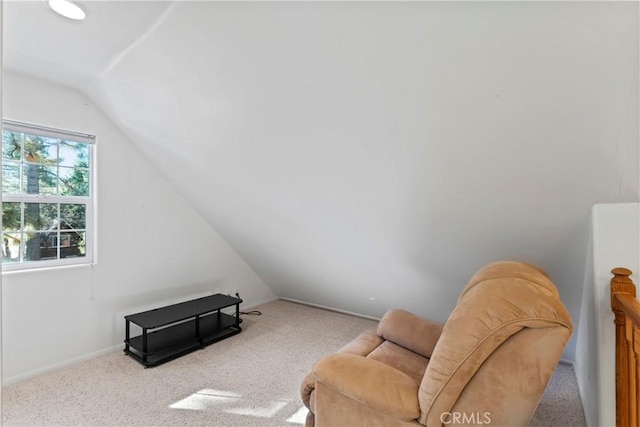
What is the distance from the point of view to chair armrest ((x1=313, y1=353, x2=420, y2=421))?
150cm

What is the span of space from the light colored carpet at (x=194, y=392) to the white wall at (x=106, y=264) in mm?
222

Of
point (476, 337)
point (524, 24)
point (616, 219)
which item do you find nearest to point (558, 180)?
point (616, 219)

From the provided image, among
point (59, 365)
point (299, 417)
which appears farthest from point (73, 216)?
point (299, 417)

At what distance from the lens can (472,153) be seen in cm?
190

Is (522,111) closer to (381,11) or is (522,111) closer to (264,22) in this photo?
(381,11)

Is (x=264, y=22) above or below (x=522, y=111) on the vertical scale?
above

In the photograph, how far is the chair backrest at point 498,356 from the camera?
4.26 ft

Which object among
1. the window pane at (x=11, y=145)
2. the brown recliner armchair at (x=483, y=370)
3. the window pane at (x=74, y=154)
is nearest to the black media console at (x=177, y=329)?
the window pane at (x=74, y=154)

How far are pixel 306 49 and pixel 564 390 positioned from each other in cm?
292

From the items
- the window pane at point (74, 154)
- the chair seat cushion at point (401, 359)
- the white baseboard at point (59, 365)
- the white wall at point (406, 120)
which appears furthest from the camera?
the window pane at point (74, 154)

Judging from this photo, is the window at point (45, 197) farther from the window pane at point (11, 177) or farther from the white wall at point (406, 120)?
the white wall at point (406, 120)

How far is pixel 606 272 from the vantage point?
1.90m

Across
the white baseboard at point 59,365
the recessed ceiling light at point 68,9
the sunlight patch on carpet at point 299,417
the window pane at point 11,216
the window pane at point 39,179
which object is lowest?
the sunlight patch on carpet at point 299,417

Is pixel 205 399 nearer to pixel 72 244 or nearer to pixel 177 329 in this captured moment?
pixel 177 329
